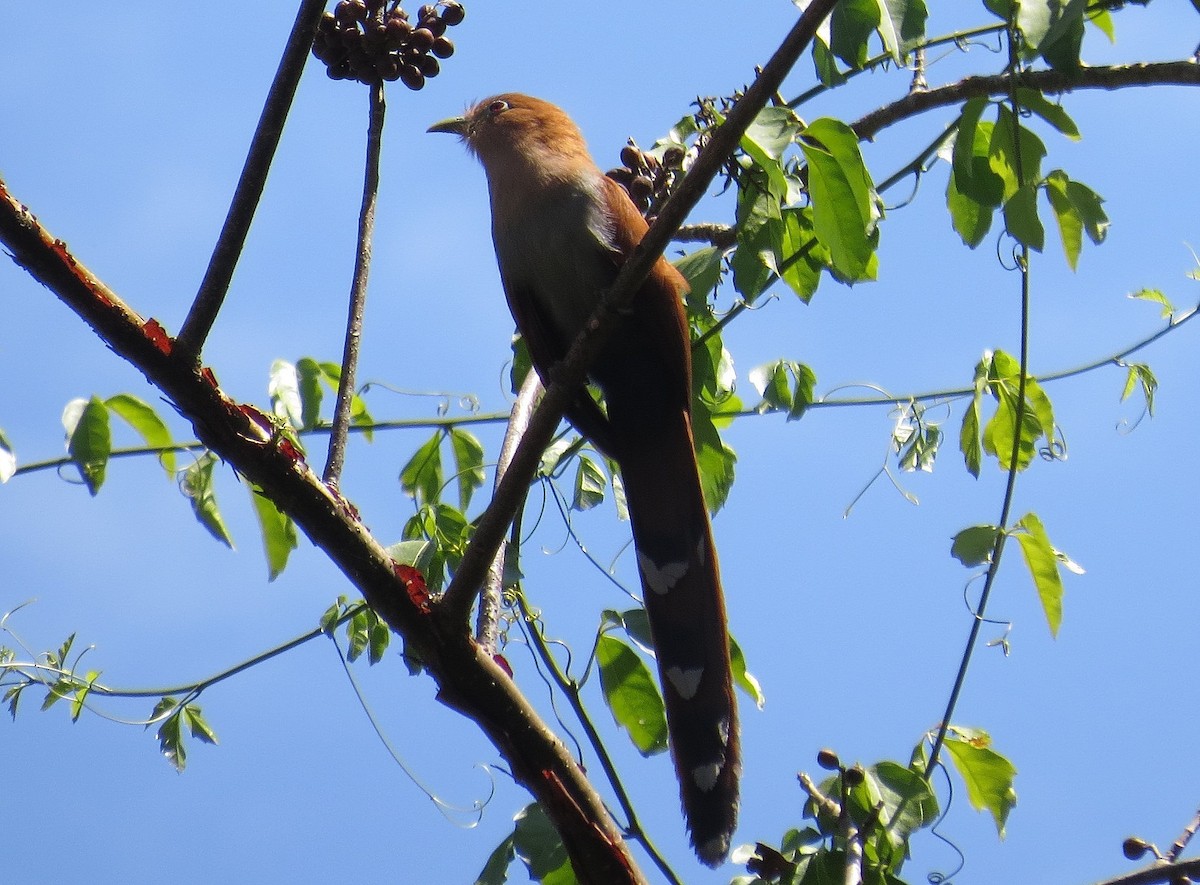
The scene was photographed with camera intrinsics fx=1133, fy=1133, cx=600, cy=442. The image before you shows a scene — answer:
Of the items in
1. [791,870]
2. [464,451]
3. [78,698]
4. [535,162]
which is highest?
[535,162]

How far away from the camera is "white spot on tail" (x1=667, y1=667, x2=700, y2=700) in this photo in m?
2.31

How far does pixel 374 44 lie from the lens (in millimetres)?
2252

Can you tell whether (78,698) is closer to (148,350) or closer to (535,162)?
(148,350)

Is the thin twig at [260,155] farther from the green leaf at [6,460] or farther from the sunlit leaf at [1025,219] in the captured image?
the sunlit leaf at [1025,219]

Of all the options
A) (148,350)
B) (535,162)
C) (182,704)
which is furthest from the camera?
(535,162)

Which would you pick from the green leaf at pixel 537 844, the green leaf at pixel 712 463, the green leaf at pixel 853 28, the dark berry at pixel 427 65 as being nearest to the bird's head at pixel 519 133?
the dark berry at pixel 427 65

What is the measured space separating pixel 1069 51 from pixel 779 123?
0.46 meters

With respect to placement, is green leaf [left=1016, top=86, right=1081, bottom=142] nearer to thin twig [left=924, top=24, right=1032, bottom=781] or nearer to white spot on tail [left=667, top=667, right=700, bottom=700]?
thin twig [left=924, top=24, right=1032, bottom=781]

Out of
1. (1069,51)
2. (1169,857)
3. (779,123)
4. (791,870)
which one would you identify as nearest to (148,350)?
(779,123)

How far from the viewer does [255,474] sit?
1775 mm

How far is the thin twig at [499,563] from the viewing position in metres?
2.15

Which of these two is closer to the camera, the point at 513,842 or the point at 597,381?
the point at 513,842

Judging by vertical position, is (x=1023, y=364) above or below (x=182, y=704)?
above

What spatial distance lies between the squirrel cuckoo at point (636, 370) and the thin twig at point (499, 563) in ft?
0.45
